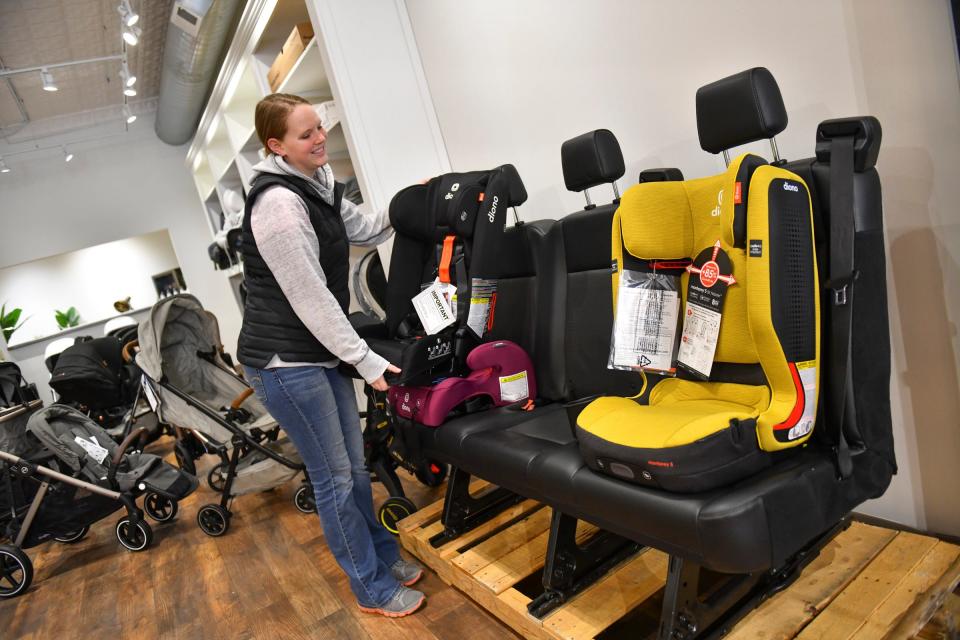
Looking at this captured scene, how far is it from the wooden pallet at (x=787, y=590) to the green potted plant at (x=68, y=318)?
27.7ft

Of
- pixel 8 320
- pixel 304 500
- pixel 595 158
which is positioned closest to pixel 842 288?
pixel 595 158

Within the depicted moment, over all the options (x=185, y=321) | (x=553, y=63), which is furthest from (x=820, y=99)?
(x=185, y=321)

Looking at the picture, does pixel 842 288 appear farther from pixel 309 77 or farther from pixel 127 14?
pixel 127 14

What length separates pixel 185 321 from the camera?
3996mm

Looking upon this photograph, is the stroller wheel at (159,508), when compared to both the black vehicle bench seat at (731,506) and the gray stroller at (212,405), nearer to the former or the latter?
the gray stroller at (212,405)

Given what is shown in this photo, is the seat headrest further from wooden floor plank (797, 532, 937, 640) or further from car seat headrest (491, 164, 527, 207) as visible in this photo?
wooden floor plank (797, 532, 937, 640)

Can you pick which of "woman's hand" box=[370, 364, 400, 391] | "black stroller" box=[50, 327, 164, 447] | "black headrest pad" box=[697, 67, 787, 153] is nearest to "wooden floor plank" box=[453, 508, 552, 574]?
"woman's hand" box=[370, 364, 400, 391]

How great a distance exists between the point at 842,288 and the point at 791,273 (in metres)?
0.11

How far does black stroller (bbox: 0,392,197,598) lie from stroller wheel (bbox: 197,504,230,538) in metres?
0.22

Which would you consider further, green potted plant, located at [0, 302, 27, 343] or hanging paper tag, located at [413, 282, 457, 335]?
green potted plant, located at [0, 302, 27, 343]

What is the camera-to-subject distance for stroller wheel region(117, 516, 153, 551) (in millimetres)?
3539

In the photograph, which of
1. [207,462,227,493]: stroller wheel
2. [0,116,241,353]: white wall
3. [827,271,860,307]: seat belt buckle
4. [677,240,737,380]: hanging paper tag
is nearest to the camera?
[827,271,860,307]: seat belt buckle

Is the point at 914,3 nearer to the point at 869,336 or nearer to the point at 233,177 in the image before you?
the point at 869,336

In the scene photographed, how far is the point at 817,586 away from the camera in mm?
1694
